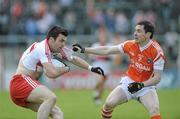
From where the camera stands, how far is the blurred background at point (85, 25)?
2728cm

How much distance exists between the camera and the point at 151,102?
42.7ft

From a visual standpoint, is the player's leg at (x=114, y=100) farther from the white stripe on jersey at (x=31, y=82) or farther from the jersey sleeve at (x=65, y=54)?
the white stripe on jersey at (x=31, y=82)

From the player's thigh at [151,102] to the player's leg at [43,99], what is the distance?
6.46ft

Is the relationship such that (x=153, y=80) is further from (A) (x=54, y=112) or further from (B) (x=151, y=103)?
(A) (x=54, y=112)

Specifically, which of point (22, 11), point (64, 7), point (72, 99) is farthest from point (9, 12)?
point (72, 99)

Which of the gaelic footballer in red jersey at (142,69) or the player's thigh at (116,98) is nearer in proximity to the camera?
the gaelic footballer in red jersey at (142,69)

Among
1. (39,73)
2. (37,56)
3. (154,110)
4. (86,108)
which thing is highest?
(37,56)

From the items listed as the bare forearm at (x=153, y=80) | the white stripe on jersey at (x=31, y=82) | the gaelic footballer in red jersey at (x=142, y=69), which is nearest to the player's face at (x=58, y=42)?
the white stripe on jersey at (x=31, y=82)

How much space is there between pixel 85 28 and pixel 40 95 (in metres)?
16.4

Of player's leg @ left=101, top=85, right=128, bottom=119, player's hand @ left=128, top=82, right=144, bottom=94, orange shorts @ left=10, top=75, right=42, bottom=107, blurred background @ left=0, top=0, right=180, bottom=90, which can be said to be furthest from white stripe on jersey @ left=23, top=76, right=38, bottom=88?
blurred background @ left=0, top=0, right=180, bottom=90

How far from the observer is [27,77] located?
12406 mm

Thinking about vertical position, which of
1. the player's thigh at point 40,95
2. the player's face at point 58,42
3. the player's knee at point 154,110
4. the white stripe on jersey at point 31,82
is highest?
the player's face at point 58,42

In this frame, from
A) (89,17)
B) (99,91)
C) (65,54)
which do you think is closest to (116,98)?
(65,54)

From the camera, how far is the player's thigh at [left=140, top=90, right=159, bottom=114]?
1290cm
